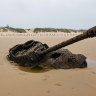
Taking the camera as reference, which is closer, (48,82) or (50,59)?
(48,82)

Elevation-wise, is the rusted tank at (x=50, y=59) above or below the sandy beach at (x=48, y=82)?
above

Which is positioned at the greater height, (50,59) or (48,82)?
(50,59)

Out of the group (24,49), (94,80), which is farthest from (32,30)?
(94,80)

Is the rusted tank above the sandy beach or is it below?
above

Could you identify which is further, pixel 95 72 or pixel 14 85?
pixel 95 72

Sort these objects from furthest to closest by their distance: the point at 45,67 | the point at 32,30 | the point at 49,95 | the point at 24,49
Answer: the point at 32,30
the point at 24,49
the point at 45,67
the point at 49,95

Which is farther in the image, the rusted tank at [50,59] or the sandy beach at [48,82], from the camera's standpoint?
the rusted tank at [50,59]

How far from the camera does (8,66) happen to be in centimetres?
714

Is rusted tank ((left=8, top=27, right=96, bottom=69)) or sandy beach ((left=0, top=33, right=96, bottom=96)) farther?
rusted tank ((left=8, top=27, right=96, bottom=69))

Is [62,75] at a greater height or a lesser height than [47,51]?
lesser

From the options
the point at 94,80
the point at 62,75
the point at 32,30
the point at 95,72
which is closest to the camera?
the point at 94,80

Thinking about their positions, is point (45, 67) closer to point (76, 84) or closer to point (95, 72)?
point (95, 72)

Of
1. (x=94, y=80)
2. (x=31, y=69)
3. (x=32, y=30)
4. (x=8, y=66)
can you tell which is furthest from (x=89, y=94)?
(x=32, y=30)

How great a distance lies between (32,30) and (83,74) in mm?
44469
